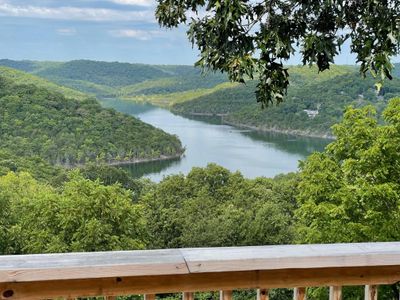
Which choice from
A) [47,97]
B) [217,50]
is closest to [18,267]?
[217,50]

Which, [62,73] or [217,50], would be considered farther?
[62,73]

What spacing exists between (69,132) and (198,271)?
70.8m

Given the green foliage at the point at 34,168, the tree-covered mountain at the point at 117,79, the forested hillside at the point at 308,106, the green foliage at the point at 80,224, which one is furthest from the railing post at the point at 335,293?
the tree-covered mountain at the point at 117,79

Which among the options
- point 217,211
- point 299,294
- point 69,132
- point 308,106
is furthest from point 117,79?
point 299,294

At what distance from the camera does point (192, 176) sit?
1109 inches

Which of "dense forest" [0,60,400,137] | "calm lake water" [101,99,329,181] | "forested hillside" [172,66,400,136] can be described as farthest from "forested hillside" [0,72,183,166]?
"forested hillside" [172,66,400,136]

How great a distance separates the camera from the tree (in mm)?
1875

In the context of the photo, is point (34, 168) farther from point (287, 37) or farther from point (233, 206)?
point (287, 37)

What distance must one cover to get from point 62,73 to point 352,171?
603ft

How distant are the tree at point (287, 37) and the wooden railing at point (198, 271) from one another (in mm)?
713

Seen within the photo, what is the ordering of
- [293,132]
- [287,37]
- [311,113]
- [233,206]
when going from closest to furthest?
[287,37]
[233,206]
[293,132]
[311,113]

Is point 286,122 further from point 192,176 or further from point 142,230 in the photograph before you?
point 142,230

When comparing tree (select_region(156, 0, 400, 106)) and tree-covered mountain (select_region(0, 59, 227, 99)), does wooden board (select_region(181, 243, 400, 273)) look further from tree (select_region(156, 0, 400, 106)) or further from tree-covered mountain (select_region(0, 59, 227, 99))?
tree-covered mountain (select_region(0, 59, 227, 99))

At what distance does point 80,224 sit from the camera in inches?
596
